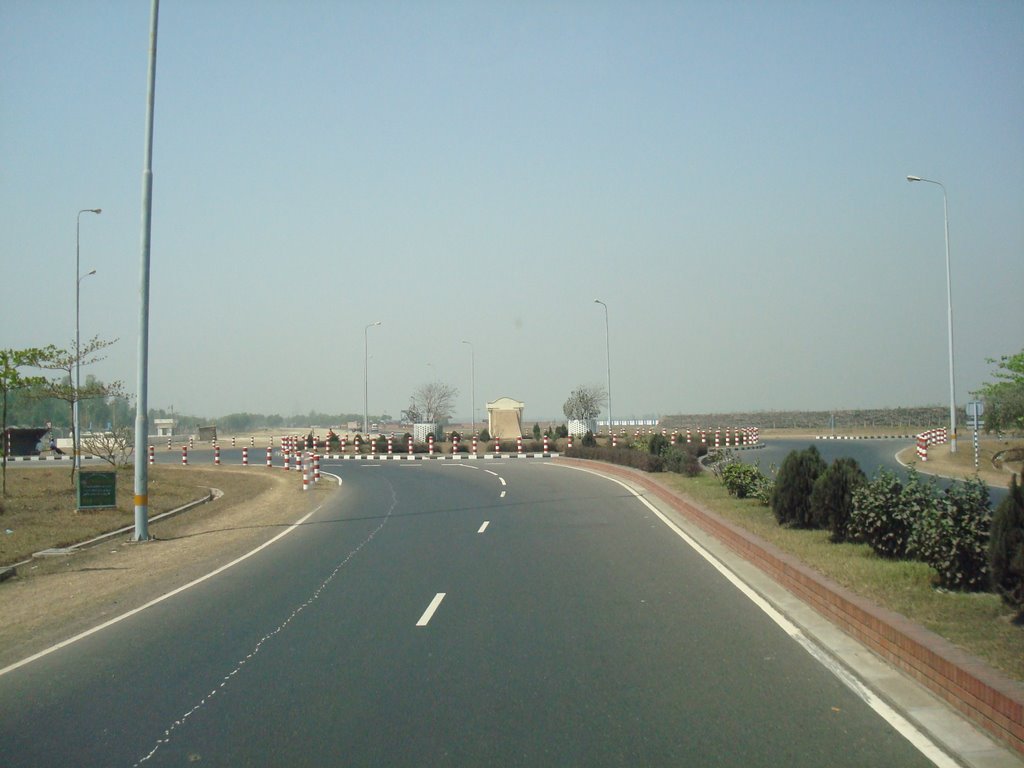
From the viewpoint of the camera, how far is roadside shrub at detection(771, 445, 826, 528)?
52.1ft

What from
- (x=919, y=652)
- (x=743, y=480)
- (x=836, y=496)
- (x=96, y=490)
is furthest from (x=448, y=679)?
(x=96, y=490)

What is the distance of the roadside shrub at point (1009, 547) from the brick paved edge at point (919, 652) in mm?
800

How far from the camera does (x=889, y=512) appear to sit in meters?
12.0

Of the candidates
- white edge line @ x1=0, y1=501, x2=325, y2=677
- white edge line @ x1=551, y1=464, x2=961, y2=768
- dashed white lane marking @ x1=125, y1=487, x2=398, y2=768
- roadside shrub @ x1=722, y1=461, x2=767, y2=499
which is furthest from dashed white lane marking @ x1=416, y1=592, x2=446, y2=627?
roadside shrub @ x1=722, y1=461, x2=767, y2=499


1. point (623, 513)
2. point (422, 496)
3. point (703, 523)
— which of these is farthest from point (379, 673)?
point (422, 496)

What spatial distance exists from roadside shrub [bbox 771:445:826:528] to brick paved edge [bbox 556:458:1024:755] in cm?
293

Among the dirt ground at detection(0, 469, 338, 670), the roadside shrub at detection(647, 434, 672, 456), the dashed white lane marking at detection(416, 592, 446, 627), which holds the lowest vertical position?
the dirt ground at detection(0, 469, 338, 670)

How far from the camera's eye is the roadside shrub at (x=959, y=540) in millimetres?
9680

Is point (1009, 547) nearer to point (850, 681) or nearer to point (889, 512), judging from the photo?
point (850, 681)

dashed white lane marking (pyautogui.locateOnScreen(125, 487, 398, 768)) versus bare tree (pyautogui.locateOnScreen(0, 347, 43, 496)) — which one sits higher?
bare tree (pyautogui.locateOnScreen(0, 347, 43, 496))

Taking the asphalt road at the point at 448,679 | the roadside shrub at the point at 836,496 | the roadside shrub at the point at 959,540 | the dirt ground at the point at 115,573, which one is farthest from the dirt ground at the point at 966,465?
the asphalt road at the point at 448,679

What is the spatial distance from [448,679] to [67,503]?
21.7 metres

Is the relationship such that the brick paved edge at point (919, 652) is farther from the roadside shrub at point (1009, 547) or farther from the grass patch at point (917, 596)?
the roadside shrub at point (1009, 547)

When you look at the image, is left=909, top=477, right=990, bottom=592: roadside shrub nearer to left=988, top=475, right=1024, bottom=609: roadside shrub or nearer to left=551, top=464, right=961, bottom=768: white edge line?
left=988, top=475, right=1024, bottom=609: roadside shrub
